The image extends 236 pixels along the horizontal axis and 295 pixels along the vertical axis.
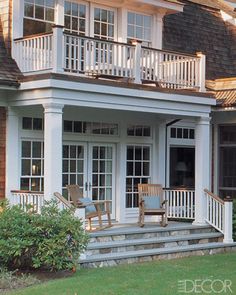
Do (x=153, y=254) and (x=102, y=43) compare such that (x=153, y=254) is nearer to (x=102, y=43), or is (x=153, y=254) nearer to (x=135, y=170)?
(x=135, y=170)

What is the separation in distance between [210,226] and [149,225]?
1.39m

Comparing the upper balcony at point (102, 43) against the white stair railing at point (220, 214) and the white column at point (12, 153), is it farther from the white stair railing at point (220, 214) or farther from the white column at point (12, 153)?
the white stair railing at point (220, 214)

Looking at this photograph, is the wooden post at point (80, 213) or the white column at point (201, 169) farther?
the white column at point (201, 169)

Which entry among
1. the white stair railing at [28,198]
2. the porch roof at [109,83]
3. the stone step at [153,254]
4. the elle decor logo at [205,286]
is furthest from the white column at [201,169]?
the elle decor logo at [205,286]

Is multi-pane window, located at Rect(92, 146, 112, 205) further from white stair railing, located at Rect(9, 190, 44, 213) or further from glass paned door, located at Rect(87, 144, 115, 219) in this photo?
white stair railing, located at Rect(9, 190, 44, 213)

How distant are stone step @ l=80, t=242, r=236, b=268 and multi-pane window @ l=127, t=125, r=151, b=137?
11.2 feet

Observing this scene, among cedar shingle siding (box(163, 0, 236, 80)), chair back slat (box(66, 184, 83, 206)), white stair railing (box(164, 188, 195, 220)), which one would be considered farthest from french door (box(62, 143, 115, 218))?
cedar shingle siding (box(163, 0, 236, 80))

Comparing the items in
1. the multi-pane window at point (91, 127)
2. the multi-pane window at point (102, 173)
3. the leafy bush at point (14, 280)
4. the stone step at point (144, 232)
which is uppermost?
the multi-pane window at point (91, 127)

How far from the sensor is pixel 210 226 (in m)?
14.5

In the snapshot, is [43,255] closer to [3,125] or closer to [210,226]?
[3,125]

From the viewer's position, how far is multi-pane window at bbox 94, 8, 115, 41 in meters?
14.8

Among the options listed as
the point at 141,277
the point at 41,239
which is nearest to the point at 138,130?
the point at 41,239

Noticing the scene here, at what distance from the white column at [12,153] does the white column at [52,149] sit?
1.27 meters

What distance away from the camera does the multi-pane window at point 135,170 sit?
15.4 m
